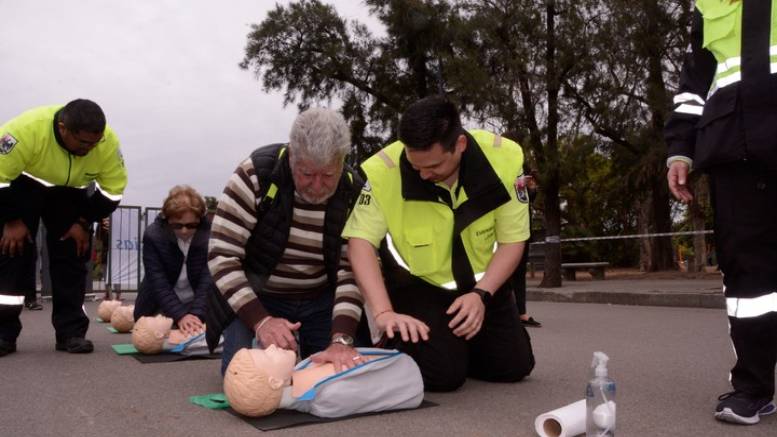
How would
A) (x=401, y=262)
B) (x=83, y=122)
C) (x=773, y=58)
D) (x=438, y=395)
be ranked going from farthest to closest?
1. (x=83, y=122)
2. (x=401, y=262)
3. (x=438, y=395)
4. (x=773, y=58)

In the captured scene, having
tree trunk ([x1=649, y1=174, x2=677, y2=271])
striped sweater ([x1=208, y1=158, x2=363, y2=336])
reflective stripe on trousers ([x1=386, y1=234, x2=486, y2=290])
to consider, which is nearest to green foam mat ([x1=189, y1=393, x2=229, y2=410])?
striped sweater ([x1=208, y1=158, x2=363, y2=336])

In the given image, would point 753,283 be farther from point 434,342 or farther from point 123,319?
point 123,319

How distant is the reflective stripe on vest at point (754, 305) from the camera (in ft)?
9.62

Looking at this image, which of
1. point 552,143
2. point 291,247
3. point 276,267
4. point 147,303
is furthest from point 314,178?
point 552,143

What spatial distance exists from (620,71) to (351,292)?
11.0 m

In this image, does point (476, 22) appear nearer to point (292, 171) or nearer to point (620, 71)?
point (620, 71)

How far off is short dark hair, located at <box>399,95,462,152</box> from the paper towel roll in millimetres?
1203

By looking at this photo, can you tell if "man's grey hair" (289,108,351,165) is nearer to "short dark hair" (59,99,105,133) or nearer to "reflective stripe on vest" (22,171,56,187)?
"short dark hair" (59,99,105,133)

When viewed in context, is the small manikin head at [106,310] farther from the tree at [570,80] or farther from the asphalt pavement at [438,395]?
the tree at [570,80]

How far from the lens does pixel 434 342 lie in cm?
371

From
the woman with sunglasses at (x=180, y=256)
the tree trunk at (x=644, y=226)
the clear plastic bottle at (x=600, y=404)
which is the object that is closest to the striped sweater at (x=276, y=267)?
the clear plastic bottle at (x=600, y=404)

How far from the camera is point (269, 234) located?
12.0 feet

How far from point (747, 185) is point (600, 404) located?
1.03 meters

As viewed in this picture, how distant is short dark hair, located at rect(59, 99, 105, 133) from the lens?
449 centimetres
